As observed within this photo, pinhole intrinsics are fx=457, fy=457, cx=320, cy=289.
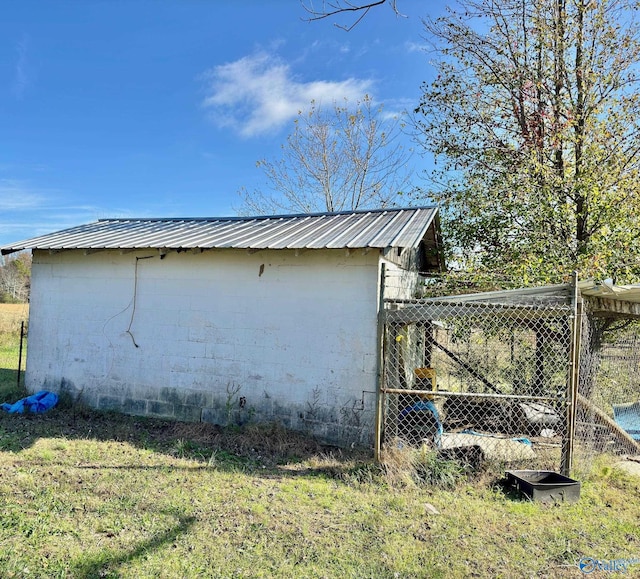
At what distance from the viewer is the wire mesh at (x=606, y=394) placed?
567cm

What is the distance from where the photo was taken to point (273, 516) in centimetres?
402

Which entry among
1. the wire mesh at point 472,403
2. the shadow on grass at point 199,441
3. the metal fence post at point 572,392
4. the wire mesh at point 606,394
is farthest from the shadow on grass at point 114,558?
the wire mesh at point 606,394

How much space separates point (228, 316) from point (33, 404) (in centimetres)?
359

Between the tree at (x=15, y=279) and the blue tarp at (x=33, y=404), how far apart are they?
111 ft

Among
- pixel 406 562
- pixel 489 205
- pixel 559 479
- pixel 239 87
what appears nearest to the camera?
pixel 406 562

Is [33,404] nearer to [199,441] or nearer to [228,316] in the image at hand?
[199,441]

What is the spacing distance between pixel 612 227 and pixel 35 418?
34.3 feet

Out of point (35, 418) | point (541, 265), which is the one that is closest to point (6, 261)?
point (35, 418)

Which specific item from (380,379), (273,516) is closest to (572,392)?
(380,379)

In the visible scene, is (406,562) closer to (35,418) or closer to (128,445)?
(128,445)

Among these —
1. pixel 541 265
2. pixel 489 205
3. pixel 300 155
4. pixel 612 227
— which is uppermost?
pixel 300 155

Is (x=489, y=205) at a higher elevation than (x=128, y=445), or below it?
higher

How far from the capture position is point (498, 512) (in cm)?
424

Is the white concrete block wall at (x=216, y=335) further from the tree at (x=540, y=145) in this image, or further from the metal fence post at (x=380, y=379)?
the tree at (x=540, y=145)
